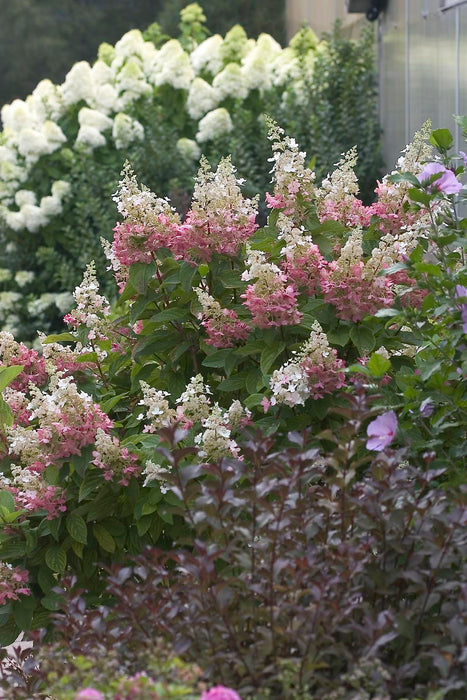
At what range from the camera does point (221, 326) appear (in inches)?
126

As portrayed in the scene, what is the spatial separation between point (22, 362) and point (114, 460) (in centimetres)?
89

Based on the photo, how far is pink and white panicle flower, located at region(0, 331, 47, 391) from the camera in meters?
3.71

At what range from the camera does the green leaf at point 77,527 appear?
2990mm

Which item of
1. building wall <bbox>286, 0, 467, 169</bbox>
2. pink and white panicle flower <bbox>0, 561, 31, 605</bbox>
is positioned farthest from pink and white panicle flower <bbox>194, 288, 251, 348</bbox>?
building wall <bbox>286, 0, 467, 169</bbox>

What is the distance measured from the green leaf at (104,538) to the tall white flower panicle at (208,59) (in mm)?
8610

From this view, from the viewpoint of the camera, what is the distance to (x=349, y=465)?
7.70ft

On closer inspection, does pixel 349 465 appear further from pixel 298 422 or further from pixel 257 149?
pixel 257 149

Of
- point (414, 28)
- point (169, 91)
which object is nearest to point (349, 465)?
point (414, 28)

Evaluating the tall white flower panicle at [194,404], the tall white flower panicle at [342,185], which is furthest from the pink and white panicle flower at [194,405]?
the tall white flower panicle at [342,185]

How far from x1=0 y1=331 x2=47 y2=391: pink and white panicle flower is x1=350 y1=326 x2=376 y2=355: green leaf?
114 centimetres

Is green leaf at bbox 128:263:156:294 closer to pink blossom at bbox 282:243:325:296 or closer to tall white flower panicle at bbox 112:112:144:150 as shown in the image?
pink blossom at bbox 282:243:325:296

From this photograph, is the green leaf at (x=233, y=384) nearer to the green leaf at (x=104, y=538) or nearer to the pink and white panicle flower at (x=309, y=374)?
the pink and white panicle flower at (x=309, y=374)

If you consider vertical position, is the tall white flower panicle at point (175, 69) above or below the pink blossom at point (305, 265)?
below

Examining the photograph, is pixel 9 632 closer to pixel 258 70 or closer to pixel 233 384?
pixel 233 384
